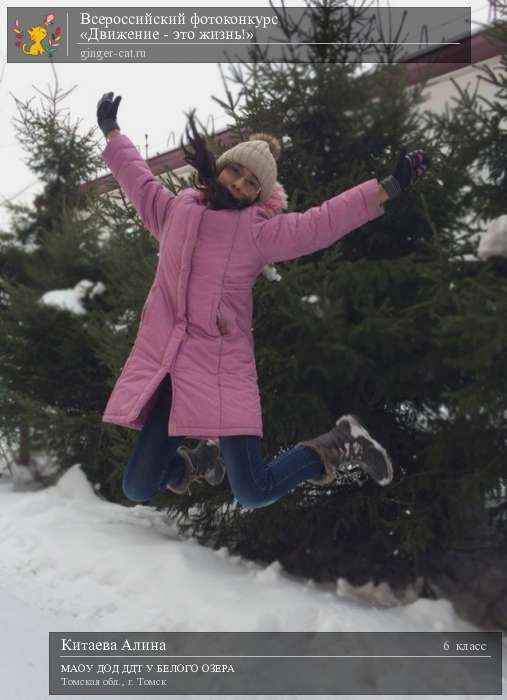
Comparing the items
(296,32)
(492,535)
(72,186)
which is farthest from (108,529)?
(72,186)

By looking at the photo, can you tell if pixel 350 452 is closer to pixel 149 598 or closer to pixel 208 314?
pixel 208 314

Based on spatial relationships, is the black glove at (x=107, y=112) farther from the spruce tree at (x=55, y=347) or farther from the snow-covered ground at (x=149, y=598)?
the spruce tree at (x=55, y=347)

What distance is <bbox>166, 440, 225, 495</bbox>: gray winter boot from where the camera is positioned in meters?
2.63

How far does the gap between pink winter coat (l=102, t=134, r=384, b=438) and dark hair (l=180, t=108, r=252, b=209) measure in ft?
0.10

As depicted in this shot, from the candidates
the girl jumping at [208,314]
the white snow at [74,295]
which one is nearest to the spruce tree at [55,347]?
the white snow at [74,295]

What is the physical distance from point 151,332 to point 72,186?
4.90 metres

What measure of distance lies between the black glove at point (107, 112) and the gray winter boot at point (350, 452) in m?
1.44

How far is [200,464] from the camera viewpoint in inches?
106

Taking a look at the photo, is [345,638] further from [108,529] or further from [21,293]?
[21,293]

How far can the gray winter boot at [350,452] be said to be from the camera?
249cm

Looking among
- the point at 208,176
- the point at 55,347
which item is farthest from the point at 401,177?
the point at 55,347

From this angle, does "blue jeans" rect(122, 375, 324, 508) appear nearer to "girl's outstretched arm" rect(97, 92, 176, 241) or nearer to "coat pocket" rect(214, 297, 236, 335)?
"coat pocket" rect(214, 297, 236, 335)

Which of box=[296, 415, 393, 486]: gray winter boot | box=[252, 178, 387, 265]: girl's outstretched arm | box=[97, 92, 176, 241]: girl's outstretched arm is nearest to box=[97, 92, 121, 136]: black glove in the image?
box=[97, 92, 176, 241]: girl's outstretched arm

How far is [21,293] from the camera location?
17.2 feet
